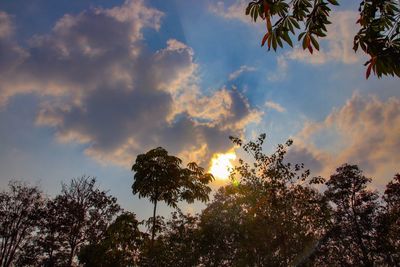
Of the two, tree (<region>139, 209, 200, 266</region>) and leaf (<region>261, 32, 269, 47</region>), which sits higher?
tree (<region>139, 209, 200, 266</region>)

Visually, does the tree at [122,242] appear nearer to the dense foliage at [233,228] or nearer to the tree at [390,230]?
the dense foliage at [233,228]

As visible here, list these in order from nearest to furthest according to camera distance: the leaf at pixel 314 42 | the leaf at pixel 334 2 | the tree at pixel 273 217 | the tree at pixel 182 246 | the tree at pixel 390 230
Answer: the leaf at pixel 334 2
the leaf at pixel 314 42
the tree at pixel 273 217
the tree at pixel 182 246
the tree at pixel 390 230

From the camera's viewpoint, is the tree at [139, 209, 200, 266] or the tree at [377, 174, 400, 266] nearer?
the tree at [139, 209, 200, 266]

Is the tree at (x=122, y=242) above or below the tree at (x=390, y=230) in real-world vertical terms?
below

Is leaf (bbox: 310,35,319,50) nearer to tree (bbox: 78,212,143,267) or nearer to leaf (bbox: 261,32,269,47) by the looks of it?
leaf (bbox: 261,32,269,47)

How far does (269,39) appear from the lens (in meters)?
3.70

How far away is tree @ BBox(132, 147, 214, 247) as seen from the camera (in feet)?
60.2

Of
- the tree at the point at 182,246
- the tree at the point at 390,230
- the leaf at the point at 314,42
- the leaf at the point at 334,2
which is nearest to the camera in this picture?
the leaf at the point at 334,2

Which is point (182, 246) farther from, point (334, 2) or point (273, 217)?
point (334, 2)

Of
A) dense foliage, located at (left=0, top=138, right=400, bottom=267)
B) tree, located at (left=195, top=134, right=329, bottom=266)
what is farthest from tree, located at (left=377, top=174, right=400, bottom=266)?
tree, located at (left=195, top=134, right=329, bottom=266)

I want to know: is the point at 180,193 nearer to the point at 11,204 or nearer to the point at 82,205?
the point at 82,205

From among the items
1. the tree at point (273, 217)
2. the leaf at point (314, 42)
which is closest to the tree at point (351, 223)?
the tree at point (273, 217)

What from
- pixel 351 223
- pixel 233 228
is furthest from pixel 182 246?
pixel 351 223

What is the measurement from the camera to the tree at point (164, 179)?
18.4 metres
